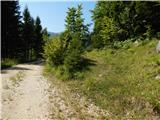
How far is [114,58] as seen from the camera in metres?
27.6

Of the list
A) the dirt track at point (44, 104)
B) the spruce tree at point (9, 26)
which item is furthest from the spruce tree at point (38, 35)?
the dirt track at point (44, 104)

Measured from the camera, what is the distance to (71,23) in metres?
66.9

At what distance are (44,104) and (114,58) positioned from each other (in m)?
13.4

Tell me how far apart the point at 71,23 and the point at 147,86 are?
172ft

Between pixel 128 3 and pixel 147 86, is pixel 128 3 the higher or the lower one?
the higher one

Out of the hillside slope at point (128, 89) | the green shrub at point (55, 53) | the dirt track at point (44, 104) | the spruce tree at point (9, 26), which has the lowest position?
the dirt track at point (44, 104)

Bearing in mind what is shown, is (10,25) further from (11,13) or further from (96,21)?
(96,21)

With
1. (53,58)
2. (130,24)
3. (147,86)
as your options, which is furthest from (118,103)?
(130,24)

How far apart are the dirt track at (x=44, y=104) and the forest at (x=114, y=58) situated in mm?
678

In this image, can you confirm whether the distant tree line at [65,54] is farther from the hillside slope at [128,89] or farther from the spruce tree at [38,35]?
the spruce tree at [38,35]

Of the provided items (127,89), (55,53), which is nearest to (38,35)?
(55,53)

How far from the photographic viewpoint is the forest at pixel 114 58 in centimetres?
1409

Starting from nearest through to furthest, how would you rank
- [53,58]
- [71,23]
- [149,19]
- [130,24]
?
[53,58], [149,19], [130,24], [71,23]

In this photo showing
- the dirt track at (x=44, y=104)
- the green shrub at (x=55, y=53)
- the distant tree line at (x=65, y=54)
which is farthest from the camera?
the green shrub at (x=55, y=53)
